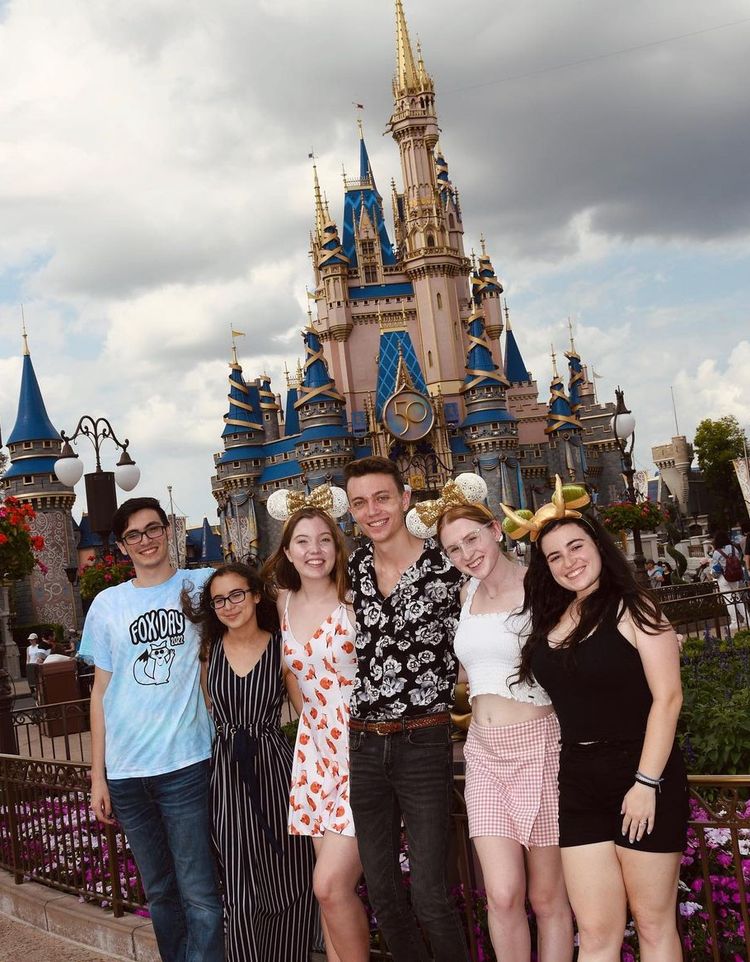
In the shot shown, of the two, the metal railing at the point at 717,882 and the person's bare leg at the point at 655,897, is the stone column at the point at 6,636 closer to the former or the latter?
the metal railing at the point at 717,882

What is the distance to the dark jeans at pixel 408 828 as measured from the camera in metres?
3.42

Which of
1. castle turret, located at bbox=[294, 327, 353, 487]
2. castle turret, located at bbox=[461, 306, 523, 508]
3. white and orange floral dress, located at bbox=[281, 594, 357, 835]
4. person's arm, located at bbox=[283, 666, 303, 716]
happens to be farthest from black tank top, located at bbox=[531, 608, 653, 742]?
castle turret, located at bbox=[461, 306, 523, 508]

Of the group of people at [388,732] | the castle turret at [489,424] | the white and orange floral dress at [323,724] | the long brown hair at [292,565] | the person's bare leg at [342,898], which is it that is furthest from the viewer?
the castle turret at [489,424]

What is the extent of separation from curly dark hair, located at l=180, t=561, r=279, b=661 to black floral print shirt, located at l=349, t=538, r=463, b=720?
57 centimetres

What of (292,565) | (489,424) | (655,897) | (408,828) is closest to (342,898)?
(408,828)

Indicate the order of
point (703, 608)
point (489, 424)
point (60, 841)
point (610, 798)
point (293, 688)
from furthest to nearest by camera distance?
point (489, 424), point (703, 608), point (60, 841), point (293, 688), point (610, 798)

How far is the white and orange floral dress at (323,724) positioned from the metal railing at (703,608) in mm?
10662

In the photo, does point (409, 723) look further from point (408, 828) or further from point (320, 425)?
point (320, 425)

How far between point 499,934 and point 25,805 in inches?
166

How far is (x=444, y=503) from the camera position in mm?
4234

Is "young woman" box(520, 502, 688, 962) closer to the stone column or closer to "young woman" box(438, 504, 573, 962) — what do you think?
"young woman" box(438, 504, 573, 962)

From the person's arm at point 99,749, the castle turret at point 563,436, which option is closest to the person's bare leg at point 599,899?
the person's arm at point 99,749

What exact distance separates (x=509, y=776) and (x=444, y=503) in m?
1.29

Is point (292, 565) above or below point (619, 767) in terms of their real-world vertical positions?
above
